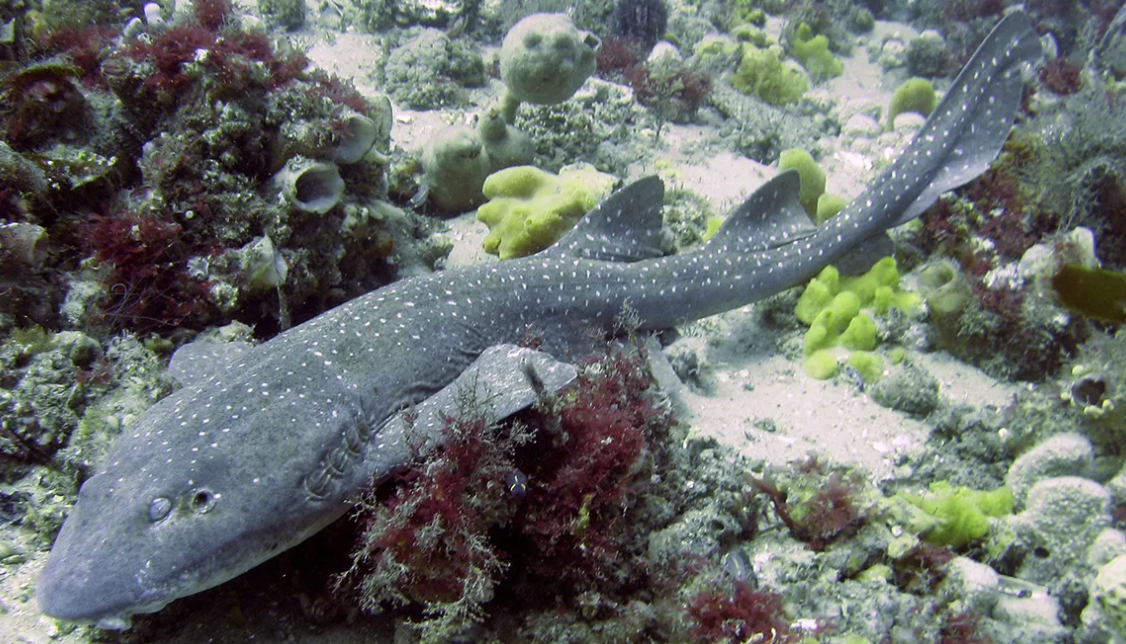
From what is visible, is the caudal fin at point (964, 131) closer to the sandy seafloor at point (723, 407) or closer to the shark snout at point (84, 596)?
the sandy seafloor at point (723, 407)

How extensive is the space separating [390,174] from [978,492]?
6287 millimetres

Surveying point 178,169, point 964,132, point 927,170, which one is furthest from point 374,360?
point 964,132

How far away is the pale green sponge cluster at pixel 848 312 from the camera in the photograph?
5.51 m

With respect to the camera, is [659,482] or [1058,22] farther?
[1058,22]

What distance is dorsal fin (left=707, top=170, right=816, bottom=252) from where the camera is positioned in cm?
562

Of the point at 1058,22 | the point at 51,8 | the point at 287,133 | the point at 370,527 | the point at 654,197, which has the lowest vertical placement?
the point at 370,527

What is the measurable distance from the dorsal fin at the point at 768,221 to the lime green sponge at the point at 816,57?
342 inches

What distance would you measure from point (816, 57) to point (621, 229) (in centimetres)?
1046

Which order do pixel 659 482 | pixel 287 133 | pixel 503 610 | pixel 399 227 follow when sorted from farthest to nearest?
pixel 399 227 < pixel 287 133 < pixel 659 482 < pixel 503 610

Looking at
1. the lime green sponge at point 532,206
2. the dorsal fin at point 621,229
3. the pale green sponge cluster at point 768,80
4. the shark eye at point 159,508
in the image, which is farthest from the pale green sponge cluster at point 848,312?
the pale green sponge cluster at point 768,80

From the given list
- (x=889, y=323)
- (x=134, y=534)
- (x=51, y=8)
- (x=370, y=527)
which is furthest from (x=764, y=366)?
(x=51, y=8)

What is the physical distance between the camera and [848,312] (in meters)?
5.73

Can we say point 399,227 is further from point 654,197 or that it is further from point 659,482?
point 659,482

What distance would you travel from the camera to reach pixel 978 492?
4.20 meters
